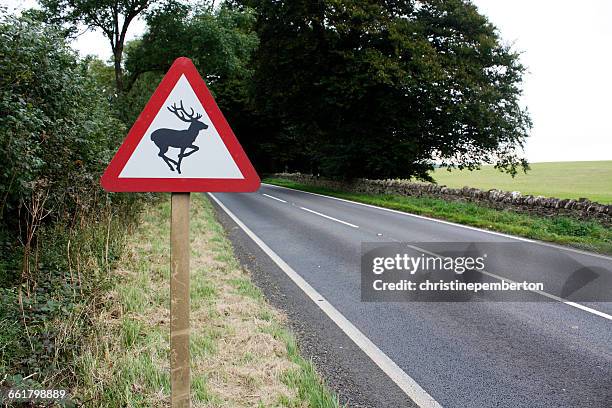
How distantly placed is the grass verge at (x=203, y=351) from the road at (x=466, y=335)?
1.33 ft

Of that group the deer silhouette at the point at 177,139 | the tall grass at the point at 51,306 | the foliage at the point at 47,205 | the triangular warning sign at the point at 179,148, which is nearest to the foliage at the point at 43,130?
the foliage at the point at 47,205

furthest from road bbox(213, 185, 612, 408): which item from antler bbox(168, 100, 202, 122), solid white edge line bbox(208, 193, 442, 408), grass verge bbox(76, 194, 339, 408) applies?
antler bbox(168, 100, 202, 122)

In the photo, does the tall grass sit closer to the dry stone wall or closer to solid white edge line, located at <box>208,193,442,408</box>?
solid white edge line, located at <box>208,193,442,408</box>

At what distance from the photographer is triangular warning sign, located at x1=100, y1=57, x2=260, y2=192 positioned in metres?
2.45

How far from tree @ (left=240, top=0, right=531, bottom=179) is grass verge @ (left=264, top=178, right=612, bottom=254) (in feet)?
23.0

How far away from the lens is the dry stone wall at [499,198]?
12.1 m

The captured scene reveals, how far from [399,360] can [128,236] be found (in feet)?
18.8

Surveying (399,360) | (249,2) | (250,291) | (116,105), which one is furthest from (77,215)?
(249,2)

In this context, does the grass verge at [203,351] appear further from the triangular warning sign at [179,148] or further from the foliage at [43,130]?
the triangular warning sign at [179,148]

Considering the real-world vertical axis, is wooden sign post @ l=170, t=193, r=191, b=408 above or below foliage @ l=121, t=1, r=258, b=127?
below

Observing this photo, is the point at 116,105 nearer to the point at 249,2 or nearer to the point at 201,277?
the point at 201,277

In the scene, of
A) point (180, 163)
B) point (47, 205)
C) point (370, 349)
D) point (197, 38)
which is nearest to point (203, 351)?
point (370, 349)

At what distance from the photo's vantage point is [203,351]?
12.7 feet

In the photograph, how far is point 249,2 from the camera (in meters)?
26.4
